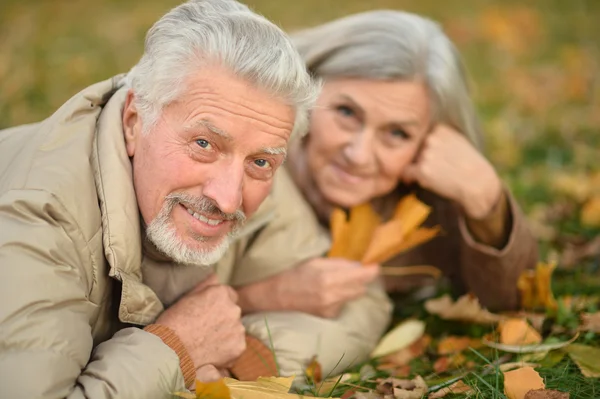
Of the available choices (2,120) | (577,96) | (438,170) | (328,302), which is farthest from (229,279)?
(577,96)

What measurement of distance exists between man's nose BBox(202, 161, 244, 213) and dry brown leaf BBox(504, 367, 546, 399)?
1211mm

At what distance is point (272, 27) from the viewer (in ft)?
9.02

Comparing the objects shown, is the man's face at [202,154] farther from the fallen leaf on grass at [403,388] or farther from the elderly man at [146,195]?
the fallen leaf on grass at [403,388]

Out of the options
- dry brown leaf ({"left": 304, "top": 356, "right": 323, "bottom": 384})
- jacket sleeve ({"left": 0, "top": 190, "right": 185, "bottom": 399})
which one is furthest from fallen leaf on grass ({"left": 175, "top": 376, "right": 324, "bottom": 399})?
dry brown leaf ({"left": 304, "top": 356, "right": 323, "bottom": 384})

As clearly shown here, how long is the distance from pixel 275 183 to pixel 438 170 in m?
0.89

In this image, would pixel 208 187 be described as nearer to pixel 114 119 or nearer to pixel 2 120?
pixel 114 119

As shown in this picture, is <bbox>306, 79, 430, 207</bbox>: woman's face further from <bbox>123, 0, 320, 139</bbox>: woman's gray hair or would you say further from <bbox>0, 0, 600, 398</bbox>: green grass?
<bbox>123, 0, 320, 139</bbox>: woman's gray hair

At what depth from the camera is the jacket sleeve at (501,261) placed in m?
3.76

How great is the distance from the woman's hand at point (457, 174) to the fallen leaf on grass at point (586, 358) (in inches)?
35.7

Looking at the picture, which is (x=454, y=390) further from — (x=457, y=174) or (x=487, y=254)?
(x=457, y=174)

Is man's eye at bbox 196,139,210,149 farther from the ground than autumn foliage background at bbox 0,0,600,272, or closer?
farther from the ground

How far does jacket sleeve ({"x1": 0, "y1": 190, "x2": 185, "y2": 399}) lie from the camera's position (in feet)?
7.20

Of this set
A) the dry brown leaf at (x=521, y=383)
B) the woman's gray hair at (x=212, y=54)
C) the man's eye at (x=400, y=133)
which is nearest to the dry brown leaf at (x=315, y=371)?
the dry brown leaf at (x=521, y=383)

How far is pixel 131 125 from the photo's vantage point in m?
2.82
